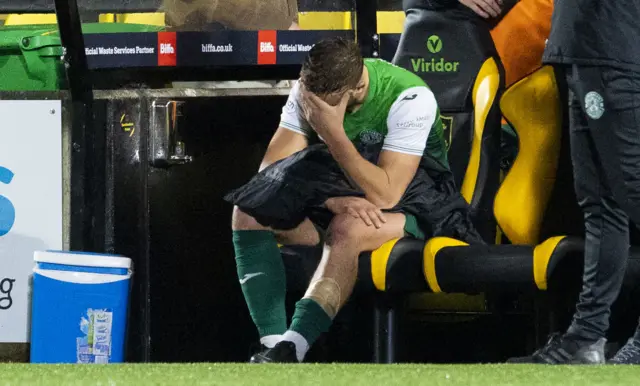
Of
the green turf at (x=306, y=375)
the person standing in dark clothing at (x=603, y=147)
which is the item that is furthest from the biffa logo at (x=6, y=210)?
the person standing in dark clothing at (x=603, y=147)

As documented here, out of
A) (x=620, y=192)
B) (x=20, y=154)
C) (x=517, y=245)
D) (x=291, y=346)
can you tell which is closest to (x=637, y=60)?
(x=620, y=192)

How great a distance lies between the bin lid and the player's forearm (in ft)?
2.56

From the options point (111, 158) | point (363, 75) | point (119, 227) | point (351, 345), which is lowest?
point (351, 345)

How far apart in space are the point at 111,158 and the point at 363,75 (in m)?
0.97

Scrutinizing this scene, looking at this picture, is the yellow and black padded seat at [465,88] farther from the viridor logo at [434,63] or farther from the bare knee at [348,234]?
the bare knee at [348,234]

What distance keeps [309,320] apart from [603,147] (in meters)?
0.87

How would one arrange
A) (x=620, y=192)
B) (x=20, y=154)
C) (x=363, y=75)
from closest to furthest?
1. (x=620, y=192)
2. (x=363, y=75)
3. (x=20, y=154)

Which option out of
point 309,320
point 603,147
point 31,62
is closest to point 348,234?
point 309,320

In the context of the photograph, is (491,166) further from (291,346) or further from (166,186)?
(166,186)

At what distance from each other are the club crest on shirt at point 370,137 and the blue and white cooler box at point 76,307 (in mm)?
815

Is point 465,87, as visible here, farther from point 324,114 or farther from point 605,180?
point 605,180

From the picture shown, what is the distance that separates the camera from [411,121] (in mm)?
3020

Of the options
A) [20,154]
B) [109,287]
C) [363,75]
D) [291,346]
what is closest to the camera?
[291,346]

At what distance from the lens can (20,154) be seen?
3.48 meters
